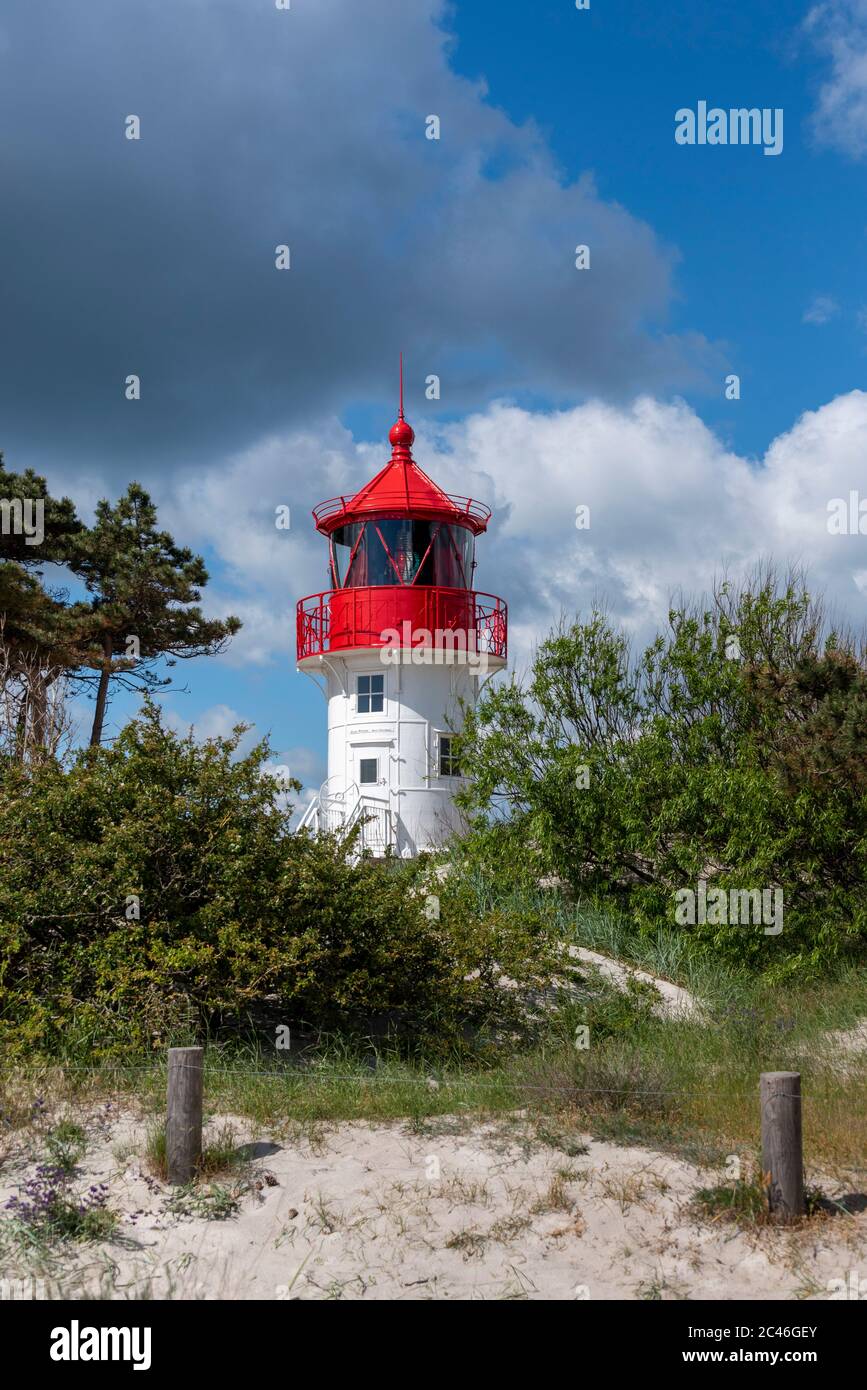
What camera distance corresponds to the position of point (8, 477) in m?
28.8

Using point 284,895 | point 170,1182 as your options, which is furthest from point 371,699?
point 170,1182

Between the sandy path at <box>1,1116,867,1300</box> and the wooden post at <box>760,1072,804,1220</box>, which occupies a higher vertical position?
the wooden post at <box>760,1072,804,1220</box>

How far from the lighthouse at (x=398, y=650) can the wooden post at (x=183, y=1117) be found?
14386 millimetres

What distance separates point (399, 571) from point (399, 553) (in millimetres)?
353

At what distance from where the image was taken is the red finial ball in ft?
77.8

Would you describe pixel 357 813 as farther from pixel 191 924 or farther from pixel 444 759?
pixel 191 924

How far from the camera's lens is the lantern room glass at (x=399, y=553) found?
21719 mm

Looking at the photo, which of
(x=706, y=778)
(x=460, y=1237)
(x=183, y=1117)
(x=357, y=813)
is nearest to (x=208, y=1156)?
(x=183, y=1117)

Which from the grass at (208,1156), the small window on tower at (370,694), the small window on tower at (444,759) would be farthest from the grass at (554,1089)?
the small window on tower at (370,694)

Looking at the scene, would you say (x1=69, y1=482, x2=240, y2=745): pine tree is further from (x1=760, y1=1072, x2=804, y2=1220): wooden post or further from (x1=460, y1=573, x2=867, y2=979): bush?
(x1=760, y1=1072, x2=804, y2=1220): wooden post

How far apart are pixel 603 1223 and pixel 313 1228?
167cm

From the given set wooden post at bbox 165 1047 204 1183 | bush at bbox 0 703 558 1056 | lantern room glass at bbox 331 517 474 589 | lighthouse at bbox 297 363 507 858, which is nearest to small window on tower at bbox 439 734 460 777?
lighthouse at bbox 297 363 507 858

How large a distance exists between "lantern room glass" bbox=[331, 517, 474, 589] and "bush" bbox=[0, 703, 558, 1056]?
11087mm
